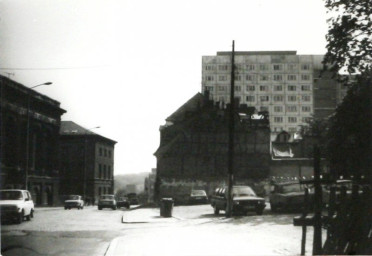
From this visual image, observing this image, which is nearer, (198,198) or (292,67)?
(198,198)

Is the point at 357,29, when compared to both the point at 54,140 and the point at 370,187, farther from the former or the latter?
the point at 54,140

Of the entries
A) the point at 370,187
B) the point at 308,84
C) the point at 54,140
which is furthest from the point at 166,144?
the point at 308,84

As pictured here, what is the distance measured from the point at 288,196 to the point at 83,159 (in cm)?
1276

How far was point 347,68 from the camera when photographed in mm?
14641

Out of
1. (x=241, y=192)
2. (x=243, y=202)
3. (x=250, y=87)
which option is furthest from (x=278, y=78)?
(x=243, y=202)

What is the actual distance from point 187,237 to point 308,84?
78.5 m

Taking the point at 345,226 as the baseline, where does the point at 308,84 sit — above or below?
above

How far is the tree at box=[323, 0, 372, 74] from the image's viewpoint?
539 inches

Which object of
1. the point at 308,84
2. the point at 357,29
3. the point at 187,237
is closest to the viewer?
the point at 187,237

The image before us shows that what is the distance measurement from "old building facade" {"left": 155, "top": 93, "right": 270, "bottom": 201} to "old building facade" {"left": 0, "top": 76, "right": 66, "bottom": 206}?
19.7 meters

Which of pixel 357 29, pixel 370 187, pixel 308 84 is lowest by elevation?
pixel 370 187

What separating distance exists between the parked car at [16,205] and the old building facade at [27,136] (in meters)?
0.22

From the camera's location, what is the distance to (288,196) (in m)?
21.0

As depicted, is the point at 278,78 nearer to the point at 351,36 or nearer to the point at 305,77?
the point at 305,77
